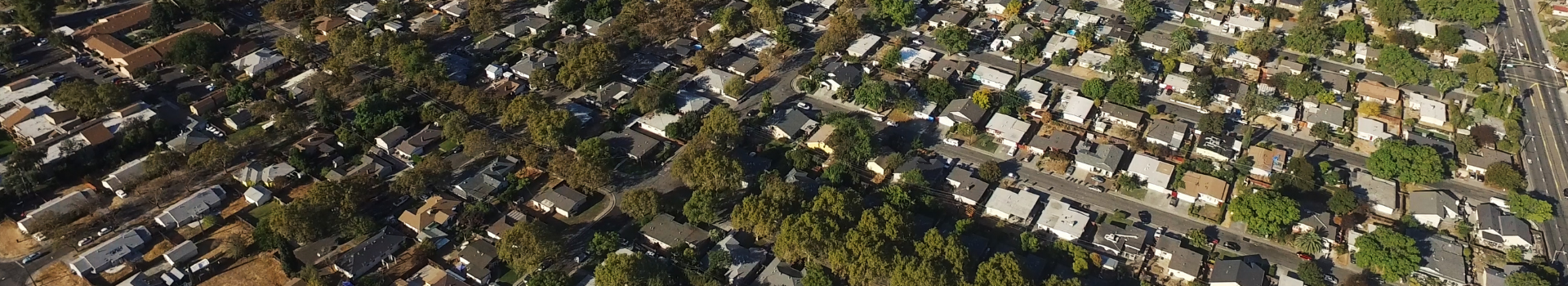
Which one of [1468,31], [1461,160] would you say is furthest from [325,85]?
[1468,31]

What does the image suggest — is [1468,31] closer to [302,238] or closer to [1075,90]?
[1075,90]

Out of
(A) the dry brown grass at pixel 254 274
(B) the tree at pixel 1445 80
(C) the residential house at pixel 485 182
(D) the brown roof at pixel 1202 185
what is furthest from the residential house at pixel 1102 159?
(A) the dry brown grass at pixel 254 274

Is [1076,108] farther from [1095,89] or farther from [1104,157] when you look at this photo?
[1104,157]

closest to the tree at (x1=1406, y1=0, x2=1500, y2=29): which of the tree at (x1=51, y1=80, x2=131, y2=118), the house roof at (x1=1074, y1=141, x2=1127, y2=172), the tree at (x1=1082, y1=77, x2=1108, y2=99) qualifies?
the tree at (x1=1082, y1=77, x2=1108, y2=99)

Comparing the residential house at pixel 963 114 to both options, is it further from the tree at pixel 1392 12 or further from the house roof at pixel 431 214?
the tree at pixel 1392 12

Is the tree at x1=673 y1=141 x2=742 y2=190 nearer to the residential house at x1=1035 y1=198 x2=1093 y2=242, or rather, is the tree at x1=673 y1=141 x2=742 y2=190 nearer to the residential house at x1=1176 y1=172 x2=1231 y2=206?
the residential house at x1=1035 y1=198 x2=1093 y2=242

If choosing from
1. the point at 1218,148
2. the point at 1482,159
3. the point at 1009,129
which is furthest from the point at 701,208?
the point at 1482,159
